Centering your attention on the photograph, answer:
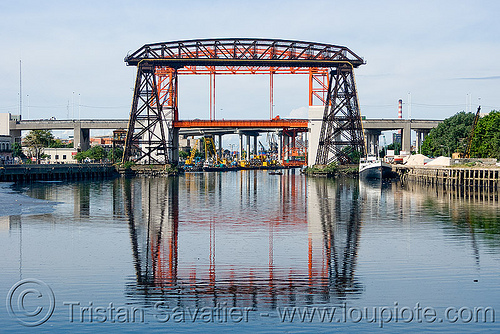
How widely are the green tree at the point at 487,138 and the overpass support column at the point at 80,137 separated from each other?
3705 inches

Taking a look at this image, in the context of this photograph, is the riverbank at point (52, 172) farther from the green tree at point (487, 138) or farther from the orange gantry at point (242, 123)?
the green tree at point (487, 138)

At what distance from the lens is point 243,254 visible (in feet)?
86.9

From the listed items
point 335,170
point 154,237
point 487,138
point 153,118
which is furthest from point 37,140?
point 154,237

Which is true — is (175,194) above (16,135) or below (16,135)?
below

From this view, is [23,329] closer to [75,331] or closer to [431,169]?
[75,331]

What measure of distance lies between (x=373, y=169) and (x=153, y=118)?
1531 inches

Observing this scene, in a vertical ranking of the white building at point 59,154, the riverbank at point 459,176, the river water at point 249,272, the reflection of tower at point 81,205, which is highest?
the white building at point 59,154

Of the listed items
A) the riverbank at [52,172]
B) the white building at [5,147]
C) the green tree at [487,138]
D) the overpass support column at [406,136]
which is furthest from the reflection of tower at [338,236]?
the overpass support column at [406,136]

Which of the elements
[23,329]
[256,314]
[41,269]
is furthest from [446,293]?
[41,269]

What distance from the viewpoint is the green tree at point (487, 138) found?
95250 millimetres

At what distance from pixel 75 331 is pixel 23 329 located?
4.81 feet

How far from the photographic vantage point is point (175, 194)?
63.7 meters

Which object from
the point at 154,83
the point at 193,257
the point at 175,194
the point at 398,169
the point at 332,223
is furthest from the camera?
the point at 398,169

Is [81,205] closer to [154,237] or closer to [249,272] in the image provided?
[154,237]
